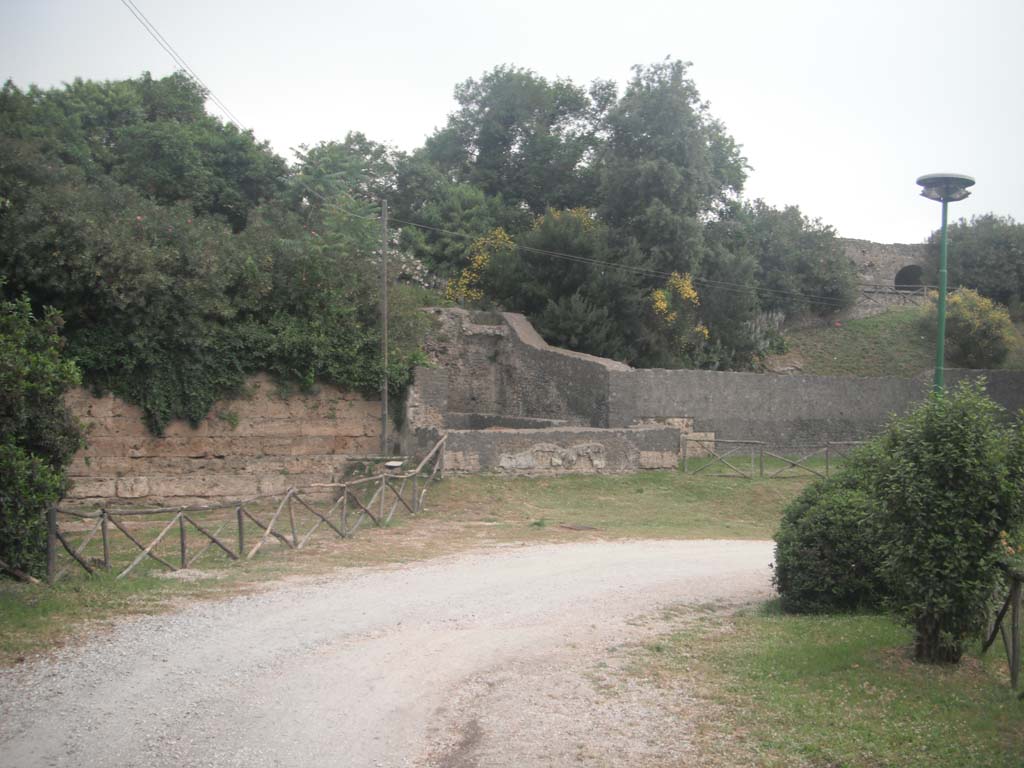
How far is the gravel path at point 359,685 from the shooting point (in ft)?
19.3

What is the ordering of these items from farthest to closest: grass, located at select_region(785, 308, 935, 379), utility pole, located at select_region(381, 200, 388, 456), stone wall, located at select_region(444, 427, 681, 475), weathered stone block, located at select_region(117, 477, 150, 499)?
grass, located at select_region(785, 308, 935, 379), utility pole, located at select_region(381, 200, 388, 456), weathered stone block, located at select_region(117, 477, 150, 499), stone wall, located at select_region(444, 427, 681, 475)

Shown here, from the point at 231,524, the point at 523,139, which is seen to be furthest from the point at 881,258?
the point at 231,524

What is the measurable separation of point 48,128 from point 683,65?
19695mm

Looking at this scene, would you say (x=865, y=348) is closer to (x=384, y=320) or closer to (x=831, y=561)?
(x=384, y=320)

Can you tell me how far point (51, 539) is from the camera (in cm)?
1038

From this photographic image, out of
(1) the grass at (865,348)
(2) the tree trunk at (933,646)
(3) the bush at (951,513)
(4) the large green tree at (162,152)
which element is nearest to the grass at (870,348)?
(1) the grass at (865,348)

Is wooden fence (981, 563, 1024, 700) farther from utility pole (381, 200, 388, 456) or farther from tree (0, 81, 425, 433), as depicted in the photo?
tree (0, 81, 425, 433)

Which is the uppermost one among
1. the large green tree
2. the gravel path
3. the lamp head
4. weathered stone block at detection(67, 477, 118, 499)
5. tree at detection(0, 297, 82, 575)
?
the large green tree

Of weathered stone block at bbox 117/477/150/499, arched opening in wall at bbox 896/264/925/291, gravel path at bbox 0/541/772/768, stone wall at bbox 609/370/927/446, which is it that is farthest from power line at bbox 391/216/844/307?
gravel path at bbox 0/541/772/768

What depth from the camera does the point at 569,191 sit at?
35.0m

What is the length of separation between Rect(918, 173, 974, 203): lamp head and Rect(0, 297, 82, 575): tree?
40.9 ft

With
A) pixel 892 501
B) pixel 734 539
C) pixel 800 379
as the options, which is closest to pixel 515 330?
pixel 800 379

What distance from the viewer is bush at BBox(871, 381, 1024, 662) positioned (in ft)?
24.1

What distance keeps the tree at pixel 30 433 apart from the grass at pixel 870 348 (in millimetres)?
27277
